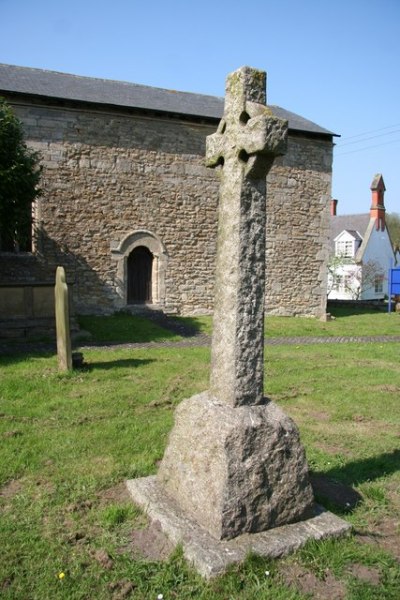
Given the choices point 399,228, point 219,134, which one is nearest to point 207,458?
point 219,134

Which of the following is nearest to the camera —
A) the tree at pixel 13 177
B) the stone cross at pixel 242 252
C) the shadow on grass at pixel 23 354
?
the stone cross at pixel 242 252

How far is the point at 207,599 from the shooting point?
265 cm

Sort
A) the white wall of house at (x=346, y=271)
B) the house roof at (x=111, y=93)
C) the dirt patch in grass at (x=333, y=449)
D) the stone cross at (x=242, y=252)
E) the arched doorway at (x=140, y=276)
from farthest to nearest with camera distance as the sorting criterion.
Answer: the white wall of house at (x=346, y=271) → the arched doorway at (x=140, y=276) → the house roof at (x=111, y=93) → the dirt patch in grass at (x=333, y=449) → the stone cross at (x=242, y=252)

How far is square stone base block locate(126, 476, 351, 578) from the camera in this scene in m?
2.86

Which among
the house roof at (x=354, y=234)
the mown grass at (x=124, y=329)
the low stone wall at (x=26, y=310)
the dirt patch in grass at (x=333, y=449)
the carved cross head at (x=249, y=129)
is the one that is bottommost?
the dirt patch in grass at (x=333, y=449)

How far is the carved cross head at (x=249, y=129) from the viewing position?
311 cm

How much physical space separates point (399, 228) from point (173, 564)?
51.5m

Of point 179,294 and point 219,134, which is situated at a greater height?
point 219,134

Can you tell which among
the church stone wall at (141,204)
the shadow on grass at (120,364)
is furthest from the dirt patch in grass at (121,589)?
the church stone wall at (141,204)

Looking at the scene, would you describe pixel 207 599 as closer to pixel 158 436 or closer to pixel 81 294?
pixel 158 436

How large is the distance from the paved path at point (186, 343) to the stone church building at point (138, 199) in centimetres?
397

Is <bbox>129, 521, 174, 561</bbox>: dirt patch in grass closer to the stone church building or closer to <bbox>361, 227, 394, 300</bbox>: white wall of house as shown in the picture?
the stone church building

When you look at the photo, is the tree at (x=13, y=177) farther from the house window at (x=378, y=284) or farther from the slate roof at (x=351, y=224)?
the slate roof at (x=351, y=224)

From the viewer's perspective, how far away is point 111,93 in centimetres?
1584
